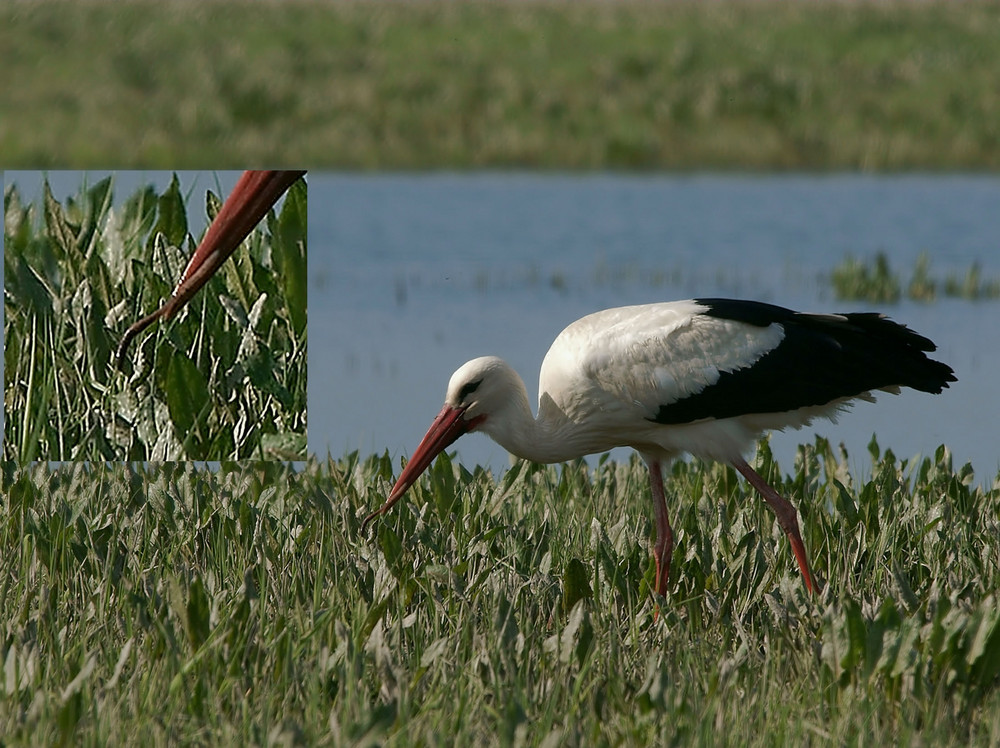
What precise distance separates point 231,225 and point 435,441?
4.20 feet

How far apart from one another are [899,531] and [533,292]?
21.7 feet

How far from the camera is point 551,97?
2181 centimetres

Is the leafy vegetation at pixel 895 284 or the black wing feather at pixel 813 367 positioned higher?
the leafy vegetation at pixel 895 284

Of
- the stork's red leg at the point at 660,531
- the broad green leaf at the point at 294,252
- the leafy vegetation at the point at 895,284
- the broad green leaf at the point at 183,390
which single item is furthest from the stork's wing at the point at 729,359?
the leafy vegetation at the point at 895,284

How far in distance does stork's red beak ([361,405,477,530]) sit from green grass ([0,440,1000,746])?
203 millimetres

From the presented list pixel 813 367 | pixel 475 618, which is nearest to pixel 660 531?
pixel 813 367

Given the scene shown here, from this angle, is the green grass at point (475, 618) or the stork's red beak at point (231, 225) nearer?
the green grass at point (475, 618)

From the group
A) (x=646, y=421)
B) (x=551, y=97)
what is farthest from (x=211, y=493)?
(x=551, y=97)

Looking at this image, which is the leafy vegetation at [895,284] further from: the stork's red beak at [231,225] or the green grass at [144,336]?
the stork's red beak at [231,225]

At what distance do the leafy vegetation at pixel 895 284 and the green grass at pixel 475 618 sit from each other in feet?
20.1

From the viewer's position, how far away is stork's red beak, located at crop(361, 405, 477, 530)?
17.9 feet

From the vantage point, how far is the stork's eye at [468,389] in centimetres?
549

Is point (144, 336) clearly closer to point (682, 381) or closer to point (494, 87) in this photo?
point (682, 381)

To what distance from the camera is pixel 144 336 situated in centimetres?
642
